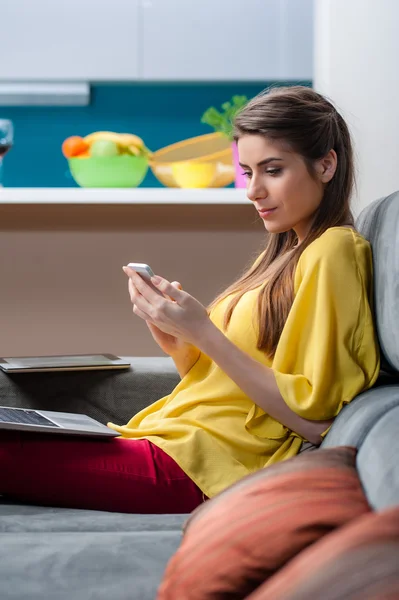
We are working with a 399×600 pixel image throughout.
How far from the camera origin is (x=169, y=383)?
180 cm

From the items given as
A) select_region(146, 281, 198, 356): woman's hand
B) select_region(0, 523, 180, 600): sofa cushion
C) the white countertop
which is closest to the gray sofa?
select_region(0, 523, 180, 600): sofa cushion

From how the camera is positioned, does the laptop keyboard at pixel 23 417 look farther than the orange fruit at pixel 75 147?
No

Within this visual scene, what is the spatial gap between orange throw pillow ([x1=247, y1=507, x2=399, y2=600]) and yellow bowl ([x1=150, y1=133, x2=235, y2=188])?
2.03 meters

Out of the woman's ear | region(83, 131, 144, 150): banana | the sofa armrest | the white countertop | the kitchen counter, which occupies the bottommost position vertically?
the kitchen counter

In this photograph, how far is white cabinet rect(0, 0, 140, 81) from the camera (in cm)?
302

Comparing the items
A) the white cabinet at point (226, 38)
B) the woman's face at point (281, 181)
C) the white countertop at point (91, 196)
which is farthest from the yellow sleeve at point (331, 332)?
the white cabinet at point (226, 38)

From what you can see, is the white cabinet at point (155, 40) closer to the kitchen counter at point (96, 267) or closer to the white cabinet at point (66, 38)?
the white cabinet at point (66, 38)

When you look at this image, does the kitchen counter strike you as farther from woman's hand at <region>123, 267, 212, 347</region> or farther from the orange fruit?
woman's hand at <region>123, 267, 212, 347</region>

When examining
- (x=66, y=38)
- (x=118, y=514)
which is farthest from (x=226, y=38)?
(x=118, y=514)

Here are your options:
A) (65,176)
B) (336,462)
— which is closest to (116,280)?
(65,176)

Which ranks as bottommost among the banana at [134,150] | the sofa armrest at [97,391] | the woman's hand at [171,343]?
the sofa armrest at [97,391]

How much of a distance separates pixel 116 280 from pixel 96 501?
1.64 metres

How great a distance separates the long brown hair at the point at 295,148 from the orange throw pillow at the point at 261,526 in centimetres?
57

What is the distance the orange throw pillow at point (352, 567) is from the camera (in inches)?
21.9
